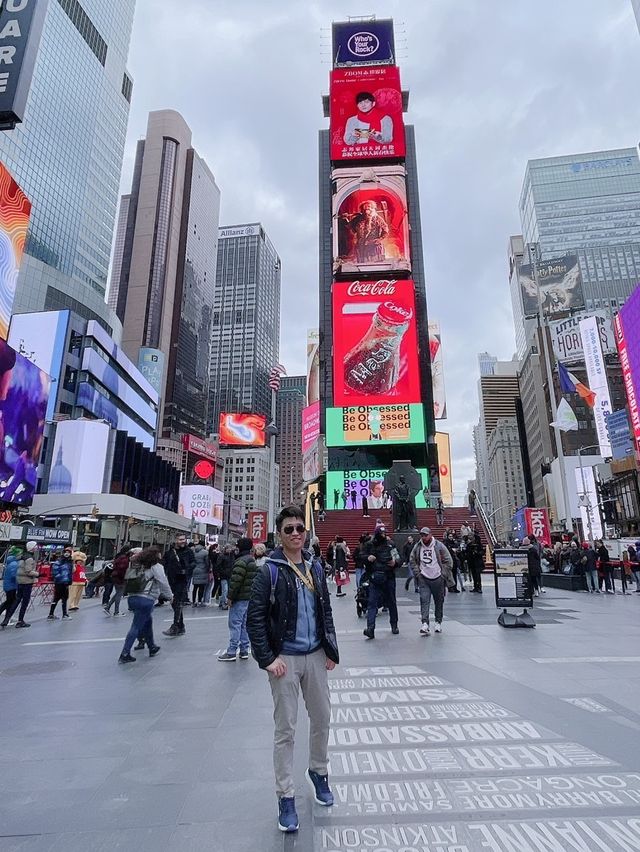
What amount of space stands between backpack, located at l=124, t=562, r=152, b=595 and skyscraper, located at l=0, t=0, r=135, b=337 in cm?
7920

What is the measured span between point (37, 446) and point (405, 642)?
41.8 meters

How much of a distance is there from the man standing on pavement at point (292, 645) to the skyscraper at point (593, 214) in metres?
151

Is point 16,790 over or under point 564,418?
under

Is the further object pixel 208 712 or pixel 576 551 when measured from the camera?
pixel 576 551

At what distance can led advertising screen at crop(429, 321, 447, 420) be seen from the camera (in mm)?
90438

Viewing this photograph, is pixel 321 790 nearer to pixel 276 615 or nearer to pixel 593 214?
pixel 276 615

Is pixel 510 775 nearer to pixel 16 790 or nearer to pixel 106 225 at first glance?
pixel 16 790

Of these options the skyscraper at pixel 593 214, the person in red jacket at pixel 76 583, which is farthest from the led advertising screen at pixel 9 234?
the skyscraper at pixel 593 214

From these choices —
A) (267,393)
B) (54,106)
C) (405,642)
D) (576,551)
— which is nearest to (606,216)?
(267,393)

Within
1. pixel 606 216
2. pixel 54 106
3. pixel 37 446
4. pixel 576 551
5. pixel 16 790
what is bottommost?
pixel 16 790

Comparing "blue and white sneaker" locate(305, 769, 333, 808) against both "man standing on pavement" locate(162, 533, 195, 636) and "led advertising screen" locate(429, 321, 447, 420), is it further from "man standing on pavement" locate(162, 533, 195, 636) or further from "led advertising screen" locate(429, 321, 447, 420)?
"led advertising screen" locate(429, 321, 447, 420)

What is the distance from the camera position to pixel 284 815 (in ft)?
9.59

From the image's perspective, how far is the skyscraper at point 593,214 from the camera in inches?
5276

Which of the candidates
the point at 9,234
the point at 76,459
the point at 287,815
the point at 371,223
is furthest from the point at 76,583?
the point at 371,223
